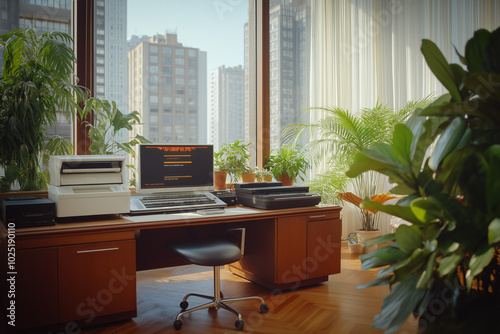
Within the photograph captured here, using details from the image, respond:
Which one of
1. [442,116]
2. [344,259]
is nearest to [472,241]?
[442,116]

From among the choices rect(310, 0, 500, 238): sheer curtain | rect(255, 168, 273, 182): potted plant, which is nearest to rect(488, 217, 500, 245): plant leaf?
rect(255, 168, 273, 182): potted plant

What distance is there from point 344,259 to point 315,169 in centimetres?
127

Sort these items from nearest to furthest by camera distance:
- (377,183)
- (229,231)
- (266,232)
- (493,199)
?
(493,199)
(229,231)
(266,232)
(377,183)

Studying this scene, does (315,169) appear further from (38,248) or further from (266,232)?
(38,248)

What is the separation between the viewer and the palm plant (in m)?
4.78

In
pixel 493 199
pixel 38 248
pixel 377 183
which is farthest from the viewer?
pixel 377 183

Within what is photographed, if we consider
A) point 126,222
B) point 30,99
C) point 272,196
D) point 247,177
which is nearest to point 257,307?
point 272,196

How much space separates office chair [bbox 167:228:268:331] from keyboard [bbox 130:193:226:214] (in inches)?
11.3

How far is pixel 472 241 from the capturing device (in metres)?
1.00

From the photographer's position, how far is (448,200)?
1023mm

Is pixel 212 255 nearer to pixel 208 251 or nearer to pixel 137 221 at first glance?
pixel 208 251

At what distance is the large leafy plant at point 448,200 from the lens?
3.24 feet

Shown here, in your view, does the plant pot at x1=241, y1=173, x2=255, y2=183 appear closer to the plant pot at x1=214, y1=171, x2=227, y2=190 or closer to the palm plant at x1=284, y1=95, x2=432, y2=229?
the plant pot at x1=214, y1=171, x2=227, y2=190

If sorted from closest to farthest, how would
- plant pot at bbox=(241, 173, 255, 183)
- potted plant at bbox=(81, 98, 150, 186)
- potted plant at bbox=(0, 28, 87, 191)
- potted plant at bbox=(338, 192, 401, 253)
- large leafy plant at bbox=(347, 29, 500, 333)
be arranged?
large leafy plant at bbox=(347, 29, 500, 333) → potted plant at bbox=(0, 28, 87, 191) → potted plant at bbox=(81, 98, 150, 186) → plant pot at bbox=(241, 173, 255, 183) → potted plant at bbox=(338, 192, 401, 253)
